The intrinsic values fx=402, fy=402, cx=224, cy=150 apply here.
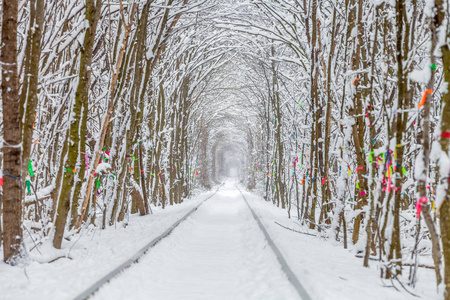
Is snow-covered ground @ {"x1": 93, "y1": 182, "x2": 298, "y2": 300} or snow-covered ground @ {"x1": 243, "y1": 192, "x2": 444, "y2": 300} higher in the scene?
snow-covered ground @ {"x1": 243, "y1": 192, "x2": 444, "y2": 300}

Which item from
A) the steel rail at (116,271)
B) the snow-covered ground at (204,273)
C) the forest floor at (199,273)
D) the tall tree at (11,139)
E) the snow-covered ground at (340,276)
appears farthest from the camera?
the tall tree at (11,139)

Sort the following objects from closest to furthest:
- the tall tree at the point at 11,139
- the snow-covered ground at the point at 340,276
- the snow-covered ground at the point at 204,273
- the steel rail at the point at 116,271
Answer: the steel rail at the point at 116,271
the snow-covered ground at the point at 340,276
the snow-covered ground at the point at 204,273
the tall tree at the point at 11,139

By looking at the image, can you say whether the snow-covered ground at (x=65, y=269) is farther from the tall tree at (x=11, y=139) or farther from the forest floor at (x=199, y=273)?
the tall tree at (x=11, y=139)

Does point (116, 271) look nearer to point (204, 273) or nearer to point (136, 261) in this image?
point (136, 261)

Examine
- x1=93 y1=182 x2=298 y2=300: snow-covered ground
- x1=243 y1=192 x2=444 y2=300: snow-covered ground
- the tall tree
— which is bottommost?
x1=93 y1=182 x2=298 y2=300: snow-covered ground

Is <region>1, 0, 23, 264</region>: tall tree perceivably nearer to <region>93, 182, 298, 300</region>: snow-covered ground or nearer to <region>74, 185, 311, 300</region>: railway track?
<region>74, 185, 311, 300</region>: railway track

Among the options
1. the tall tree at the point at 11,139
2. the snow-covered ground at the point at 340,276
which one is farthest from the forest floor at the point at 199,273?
the tall tree at the point at 11,139

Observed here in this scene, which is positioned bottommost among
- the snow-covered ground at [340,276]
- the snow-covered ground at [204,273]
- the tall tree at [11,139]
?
the snow-covered ground at [204,273]

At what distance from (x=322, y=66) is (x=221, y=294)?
5756 mm

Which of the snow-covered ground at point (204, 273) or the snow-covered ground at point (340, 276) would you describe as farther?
the snow-covered ground at point (204, 273)

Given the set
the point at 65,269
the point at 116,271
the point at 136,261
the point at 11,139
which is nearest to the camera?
the point at 116,271

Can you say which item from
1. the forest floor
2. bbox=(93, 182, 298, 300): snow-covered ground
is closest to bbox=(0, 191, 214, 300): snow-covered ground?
the forest floor

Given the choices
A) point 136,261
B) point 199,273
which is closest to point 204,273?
point 199,273

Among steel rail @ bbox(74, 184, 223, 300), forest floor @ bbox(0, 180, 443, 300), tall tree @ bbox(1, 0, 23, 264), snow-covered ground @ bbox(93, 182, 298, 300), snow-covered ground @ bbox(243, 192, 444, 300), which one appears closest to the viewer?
steel rail @ bbox(74, 184, 223, 300)
